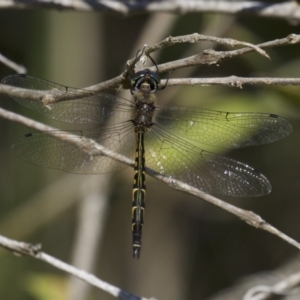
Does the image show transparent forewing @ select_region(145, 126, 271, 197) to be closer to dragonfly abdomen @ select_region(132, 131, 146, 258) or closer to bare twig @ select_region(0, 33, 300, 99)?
dragonfly abdomen @ select_region(132, 131, 146, 258)

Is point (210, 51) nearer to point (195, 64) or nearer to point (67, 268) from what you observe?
point (195, 64)

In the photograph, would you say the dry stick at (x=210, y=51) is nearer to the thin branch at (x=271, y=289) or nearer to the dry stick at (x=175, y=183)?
the dry stick at (x=175, y=183)

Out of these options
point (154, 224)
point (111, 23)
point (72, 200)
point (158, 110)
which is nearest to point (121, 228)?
point (154, 224)

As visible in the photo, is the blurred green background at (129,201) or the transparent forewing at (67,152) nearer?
the transparent forewing at (67,152)

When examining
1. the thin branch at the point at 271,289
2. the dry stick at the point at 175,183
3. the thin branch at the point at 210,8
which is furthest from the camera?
the thin branch at the point at 210,8

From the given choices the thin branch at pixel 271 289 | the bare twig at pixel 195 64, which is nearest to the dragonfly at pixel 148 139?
the bare twig at pixel 195 64

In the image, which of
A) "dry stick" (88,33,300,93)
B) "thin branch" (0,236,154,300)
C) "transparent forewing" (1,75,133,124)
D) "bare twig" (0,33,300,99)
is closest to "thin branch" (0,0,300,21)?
"transparent forewing" (1,75,133,124)

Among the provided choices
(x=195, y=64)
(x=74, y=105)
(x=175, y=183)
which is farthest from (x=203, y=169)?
(x=195, y=64)
